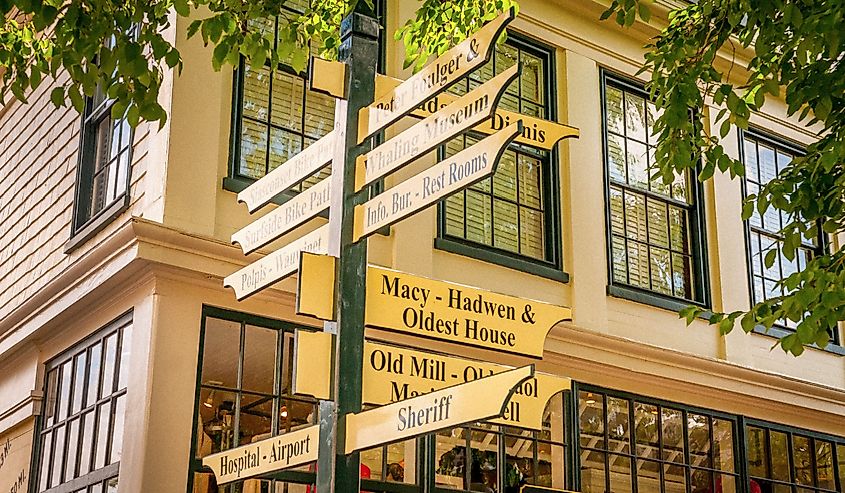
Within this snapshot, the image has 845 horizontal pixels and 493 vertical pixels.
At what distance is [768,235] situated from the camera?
12875 mm

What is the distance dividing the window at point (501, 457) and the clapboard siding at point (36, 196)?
3.46 m

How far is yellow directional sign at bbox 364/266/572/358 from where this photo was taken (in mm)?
5238

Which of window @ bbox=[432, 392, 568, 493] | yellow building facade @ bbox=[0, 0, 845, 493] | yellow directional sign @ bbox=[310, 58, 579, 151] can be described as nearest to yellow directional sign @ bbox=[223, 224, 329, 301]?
yellow directional sign @ bbox=[310, 58, 579, 151]

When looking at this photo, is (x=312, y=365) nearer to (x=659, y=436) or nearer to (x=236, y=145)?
(x=236, y=145)

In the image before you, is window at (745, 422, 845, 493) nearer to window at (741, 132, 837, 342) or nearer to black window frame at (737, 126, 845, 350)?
black window frame at (737, 126, 845, 350)

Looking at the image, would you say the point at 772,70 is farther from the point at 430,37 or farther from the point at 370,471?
the point at 370,471

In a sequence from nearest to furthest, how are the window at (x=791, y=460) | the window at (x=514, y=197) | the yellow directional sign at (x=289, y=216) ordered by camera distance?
1. the yellow directional sign at (x=289, y=216)
2. the window at (x=514, y=197)
3. the window at (x=791, y=460)

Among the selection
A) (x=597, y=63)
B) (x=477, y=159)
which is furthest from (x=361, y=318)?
(x=597, y=63)

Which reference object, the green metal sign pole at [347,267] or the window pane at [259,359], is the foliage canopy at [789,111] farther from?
the window pane at [259,359]

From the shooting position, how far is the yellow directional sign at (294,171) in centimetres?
563

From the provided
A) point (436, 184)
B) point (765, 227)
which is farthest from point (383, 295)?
point (765, 227)

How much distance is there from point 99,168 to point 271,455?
625 cm

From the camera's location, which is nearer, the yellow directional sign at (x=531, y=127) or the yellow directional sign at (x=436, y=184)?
the yellow directional sign at (x=436, y=184)

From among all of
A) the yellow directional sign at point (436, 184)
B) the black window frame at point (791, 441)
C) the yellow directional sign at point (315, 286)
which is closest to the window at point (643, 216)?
the black window frame at point (791, 441)
